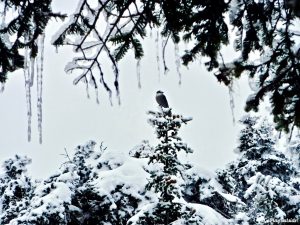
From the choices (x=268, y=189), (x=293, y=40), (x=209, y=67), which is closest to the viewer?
(x=293, y=40)

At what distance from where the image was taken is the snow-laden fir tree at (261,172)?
1453cm

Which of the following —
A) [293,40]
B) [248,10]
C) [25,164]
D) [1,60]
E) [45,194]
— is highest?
[25,164]

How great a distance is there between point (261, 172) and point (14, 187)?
36.3 feet

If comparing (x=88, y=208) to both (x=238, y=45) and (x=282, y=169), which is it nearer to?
(x=238, y=45)

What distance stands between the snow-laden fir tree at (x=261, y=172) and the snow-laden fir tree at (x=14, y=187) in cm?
827

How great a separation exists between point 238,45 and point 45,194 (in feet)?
22.7

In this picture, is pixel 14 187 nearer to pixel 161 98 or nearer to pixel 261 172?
pixel 161 98

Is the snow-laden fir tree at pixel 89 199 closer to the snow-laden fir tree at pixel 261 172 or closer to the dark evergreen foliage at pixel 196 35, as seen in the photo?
the dark evergreen foliage at pixel 196 35

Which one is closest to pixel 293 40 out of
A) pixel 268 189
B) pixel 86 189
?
pixel 86 189

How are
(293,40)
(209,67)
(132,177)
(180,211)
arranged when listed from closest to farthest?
1. (293,40)
2. (209,67)
3. (180,211)
4. (132,177)

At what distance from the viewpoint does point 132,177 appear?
8.77 m

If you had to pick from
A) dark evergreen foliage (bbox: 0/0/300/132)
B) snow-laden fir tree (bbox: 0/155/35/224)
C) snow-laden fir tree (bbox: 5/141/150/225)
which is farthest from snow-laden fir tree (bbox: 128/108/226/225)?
snow-laden fir tree (bbox: 0/155/35/224)

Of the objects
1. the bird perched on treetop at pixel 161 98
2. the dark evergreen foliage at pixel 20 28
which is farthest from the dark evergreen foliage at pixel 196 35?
the bird perched on treetop at pixel 161 98

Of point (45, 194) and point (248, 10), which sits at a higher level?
point (45, 194)
